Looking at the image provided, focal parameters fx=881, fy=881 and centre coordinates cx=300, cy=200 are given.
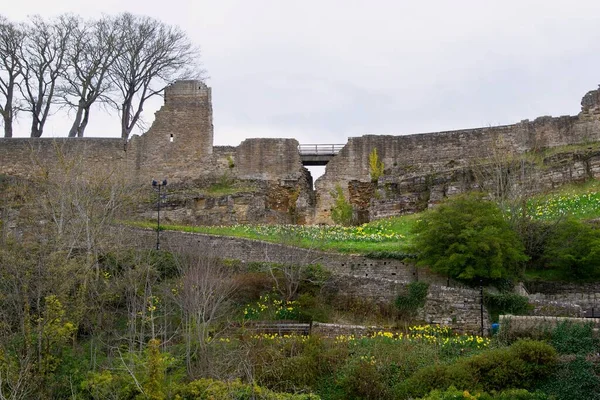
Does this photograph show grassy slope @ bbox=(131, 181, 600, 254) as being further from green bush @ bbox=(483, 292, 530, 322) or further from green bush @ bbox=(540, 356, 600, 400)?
green bush @ bbox=(540, 356, 600, 400)

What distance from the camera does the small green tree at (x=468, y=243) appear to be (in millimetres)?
25594

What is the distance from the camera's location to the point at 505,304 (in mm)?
24500

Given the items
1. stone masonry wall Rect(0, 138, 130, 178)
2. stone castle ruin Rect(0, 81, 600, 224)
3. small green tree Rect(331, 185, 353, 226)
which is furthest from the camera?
stone masonry wall Rect(0, 138, 130, 178)

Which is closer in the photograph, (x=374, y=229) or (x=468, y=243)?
(x=468, y=243)

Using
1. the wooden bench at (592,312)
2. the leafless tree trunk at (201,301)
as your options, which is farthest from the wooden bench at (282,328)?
the wooden bench at (592,312)

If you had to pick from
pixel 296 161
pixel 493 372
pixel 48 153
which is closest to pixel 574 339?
pixel 493 372

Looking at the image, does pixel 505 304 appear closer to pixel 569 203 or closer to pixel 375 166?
pixel 569 203

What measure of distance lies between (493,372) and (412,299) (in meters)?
5.50

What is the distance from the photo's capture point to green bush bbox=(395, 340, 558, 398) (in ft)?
66.6

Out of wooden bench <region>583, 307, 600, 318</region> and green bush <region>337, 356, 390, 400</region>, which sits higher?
wooden bench <region>583, 307, 600, 318</region>

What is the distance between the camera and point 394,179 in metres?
37.1

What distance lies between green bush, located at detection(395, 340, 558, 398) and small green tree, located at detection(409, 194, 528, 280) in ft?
16.0

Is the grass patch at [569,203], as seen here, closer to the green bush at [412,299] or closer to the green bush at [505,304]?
the green bush at [505,304]

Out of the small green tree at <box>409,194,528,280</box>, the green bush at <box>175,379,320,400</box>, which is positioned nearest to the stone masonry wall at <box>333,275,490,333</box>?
the small green tree at <box>409,194,528,280</box>
